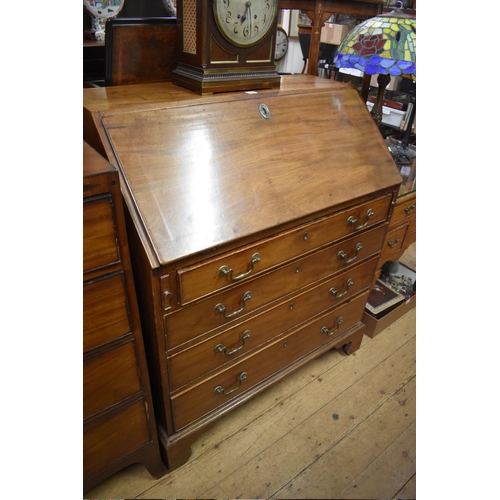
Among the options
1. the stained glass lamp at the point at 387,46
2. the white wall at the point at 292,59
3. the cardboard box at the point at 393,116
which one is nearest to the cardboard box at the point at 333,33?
the white wall at the point at 292,59

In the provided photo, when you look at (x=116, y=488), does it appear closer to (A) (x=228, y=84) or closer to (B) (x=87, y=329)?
(B) (x=87, y=329)

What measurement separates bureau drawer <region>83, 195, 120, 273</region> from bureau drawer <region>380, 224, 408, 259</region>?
129cm

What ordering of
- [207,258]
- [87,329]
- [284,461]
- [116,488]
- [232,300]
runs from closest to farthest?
1. [87,329]
2. [207,258]
3. [232,300]
4. [116,488]
5. [284,461]

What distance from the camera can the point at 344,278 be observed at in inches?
60.0

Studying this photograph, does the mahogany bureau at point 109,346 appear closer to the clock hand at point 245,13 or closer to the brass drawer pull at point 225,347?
the brass drawer pull at point 225,347

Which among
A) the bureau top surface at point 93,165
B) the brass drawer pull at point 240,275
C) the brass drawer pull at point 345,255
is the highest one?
the bureau top surface at point 93,165

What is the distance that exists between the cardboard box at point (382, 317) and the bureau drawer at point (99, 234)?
1487 mm

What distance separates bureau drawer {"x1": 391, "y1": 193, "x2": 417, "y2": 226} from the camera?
166 cm

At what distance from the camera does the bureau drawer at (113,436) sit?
3.48 feet

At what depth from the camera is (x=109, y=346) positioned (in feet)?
3.12

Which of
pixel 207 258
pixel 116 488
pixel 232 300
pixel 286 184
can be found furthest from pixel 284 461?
pixel 286 184

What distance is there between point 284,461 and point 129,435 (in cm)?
61

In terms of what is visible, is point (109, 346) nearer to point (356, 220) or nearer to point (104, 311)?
point (104, 311)

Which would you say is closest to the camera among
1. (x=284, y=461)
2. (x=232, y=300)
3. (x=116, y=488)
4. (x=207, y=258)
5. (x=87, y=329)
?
(x=87, y=329)
